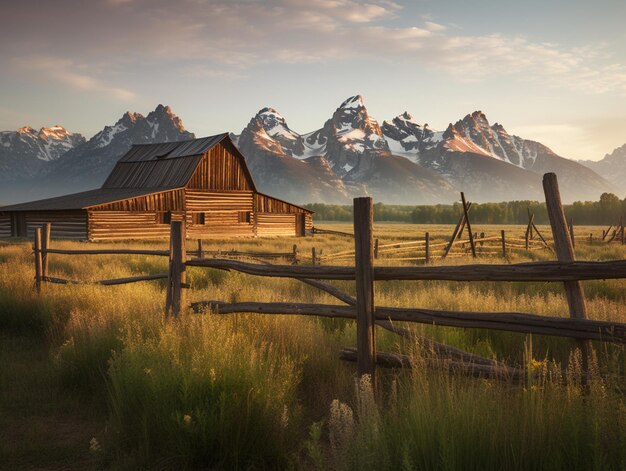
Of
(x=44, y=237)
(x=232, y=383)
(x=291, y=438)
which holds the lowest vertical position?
(x=291, y=438)

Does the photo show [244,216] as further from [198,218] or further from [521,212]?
[521,212]

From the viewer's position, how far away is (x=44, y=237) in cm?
1030

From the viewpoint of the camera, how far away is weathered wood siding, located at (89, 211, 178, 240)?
3078 centimetres

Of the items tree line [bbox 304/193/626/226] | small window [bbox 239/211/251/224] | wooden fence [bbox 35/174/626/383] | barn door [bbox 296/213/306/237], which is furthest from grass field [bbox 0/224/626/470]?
tree line [bbox 304/193/626/226]

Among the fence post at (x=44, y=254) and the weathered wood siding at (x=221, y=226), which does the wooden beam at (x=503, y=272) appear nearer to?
the fence post at (x=44, y=254)

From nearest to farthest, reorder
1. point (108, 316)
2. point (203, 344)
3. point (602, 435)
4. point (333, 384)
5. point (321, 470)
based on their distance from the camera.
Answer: point (321, 470)
point (602, 435)
point (203, 344)
point (333, 384)
point (108, 316)

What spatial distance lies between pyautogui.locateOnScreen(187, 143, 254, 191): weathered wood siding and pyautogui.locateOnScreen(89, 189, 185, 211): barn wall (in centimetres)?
128

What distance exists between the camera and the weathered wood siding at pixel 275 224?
40.6m

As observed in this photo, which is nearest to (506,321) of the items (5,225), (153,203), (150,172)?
(153,203)

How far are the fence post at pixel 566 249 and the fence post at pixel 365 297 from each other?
164 centimetres

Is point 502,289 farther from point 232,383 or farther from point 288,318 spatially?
point 232,383

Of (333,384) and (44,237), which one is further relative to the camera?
(44,237)

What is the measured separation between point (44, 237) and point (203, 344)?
7.13 metres

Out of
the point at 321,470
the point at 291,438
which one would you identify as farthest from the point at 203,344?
the point at 321,470
